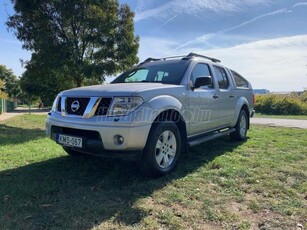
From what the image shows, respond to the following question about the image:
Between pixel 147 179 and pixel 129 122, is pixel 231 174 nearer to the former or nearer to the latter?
pixel 147 179

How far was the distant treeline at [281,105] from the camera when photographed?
2122 centimetres

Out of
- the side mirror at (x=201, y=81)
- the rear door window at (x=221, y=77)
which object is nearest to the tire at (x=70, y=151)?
the side mirror at (x=201, y=81)

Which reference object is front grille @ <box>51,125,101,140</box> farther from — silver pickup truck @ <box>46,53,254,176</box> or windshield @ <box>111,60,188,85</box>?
windshield @ <box>111,60,188,85</box>

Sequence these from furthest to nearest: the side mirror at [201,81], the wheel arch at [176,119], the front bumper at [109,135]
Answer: the side mirror at [201,81] < the wheel arch at [176,119] < the front bumper at [109,135]

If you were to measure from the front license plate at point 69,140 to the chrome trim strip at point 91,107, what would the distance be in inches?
13.3

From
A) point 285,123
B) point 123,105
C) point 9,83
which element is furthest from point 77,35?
point 9,83

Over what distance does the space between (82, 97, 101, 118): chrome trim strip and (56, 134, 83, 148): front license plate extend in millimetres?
339

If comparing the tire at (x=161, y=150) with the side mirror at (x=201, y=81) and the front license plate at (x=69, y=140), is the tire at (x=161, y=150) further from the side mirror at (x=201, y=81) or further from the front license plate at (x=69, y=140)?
the side mirror at (x=201, y=81)

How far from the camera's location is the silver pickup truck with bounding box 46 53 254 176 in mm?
3836

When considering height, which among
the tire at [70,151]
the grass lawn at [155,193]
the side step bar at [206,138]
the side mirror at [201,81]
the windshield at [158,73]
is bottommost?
the grass lawn at [155,193]

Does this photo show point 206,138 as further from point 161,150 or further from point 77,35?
point 77,35

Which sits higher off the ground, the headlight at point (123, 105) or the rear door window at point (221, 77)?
the rear door window at point (221, 77)

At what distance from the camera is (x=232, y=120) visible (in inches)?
264

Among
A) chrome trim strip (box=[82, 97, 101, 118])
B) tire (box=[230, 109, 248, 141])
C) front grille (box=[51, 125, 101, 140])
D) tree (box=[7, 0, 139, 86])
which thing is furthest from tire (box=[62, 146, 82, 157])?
tree (box=[7, 0, 139, 86])
